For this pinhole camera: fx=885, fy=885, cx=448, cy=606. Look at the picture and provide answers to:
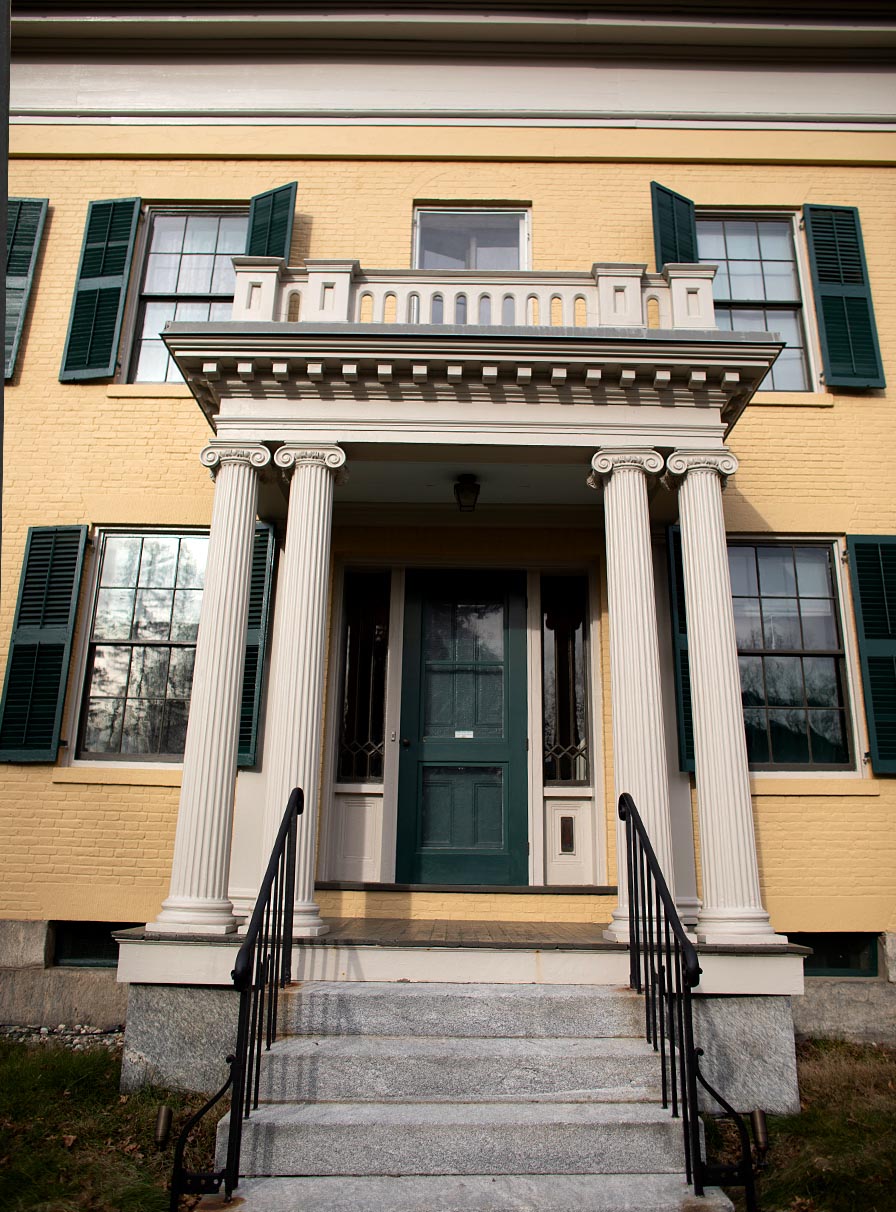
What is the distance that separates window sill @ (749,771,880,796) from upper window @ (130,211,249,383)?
6.21m

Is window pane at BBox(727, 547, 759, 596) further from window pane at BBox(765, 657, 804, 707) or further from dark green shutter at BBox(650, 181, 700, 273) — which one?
dark green shutter at BBox(650, 181, 700, 273)

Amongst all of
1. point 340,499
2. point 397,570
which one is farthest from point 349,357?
point 397,570

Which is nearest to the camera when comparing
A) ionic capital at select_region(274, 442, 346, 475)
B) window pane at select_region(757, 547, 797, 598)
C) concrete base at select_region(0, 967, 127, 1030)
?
ionic capital at select_region(274, 442, 346, 475)


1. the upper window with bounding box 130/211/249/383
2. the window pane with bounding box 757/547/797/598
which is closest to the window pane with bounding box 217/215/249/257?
the upper window with bounding box 130/211/249/383

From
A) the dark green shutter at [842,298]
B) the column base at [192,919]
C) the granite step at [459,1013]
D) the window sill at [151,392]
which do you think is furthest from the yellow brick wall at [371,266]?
the granite step at [459,1013]

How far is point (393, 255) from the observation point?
8.47m

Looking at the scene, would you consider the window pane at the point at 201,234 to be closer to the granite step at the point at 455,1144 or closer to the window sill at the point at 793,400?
the window sill at the point at 793,400

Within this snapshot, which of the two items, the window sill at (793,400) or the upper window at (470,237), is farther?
the upper window at (470,237)

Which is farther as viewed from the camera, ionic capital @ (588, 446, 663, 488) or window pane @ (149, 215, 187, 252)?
window pane @ (149, 215, 187, 252)

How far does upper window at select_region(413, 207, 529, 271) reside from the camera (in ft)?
28.6

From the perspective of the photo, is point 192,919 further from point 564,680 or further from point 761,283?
point 761,283

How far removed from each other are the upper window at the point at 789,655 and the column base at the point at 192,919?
429 cm

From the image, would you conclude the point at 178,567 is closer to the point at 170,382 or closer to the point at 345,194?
the point at 170,382

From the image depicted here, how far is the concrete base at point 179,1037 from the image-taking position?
15.9ft
